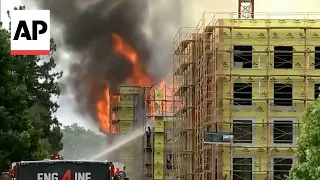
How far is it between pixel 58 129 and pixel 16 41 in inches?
2424

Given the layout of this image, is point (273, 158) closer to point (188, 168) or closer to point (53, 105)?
point (188, 168)

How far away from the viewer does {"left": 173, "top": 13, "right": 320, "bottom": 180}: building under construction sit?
59781mm

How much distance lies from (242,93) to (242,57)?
245 cm

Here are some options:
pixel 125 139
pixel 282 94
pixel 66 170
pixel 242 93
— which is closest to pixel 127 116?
pixel 125 139

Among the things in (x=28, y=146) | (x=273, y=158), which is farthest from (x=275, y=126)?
(x=28, y=146)

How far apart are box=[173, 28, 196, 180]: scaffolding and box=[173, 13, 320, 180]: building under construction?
18.5 feet

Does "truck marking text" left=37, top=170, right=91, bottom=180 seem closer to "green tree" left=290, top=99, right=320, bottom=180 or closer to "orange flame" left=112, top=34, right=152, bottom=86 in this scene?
"green tree" left=290, top=99, right=320, bottom=180

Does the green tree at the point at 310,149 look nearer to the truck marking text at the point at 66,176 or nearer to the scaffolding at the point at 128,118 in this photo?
the truck marking text at the point at 66,176

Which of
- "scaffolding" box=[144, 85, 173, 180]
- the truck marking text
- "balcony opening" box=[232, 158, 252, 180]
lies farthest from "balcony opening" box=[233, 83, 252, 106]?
the truck marking text

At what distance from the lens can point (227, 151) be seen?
197ft

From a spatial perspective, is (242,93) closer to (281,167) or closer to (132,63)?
(281,167)

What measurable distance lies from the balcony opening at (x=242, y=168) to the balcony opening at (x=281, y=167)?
163cm

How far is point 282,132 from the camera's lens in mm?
60438

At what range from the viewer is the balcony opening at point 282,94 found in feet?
200
